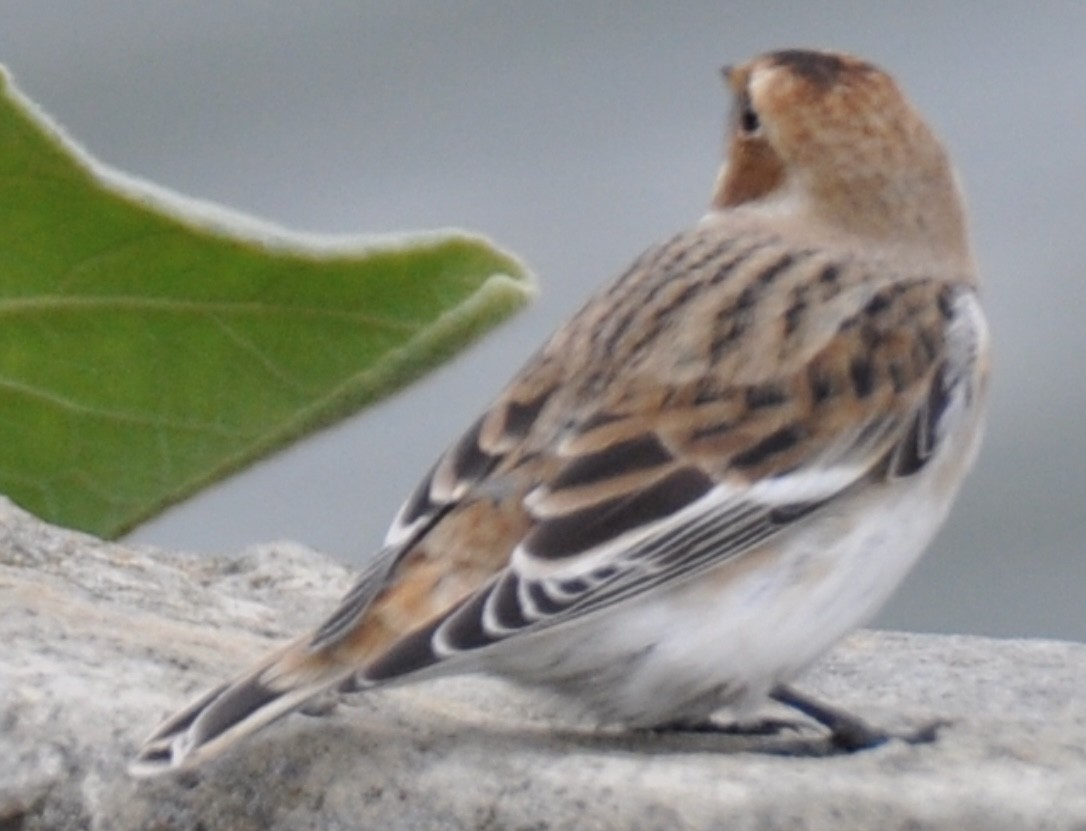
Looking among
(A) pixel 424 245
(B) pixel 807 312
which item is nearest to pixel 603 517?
(A) pixel 424 245

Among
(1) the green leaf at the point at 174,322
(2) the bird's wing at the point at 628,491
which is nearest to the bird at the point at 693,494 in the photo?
(2) the bird's wing at the point at 628,491

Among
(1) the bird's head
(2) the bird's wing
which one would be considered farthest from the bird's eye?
(2) the bird's wing

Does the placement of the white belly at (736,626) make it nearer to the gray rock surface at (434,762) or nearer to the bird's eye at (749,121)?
the gray rock surface at (434,762)

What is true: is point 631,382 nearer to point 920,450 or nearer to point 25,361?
point 920,450

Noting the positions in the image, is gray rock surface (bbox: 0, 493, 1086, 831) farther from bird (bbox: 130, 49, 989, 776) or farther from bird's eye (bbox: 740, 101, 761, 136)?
bird's eye (bbox: 740, 101, 761, 136)

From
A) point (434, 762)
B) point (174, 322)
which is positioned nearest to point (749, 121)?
point (174, 322)

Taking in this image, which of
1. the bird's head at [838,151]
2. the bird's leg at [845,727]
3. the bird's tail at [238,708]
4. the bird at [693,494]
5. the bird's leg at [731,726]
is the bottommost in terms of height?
the bird's leg at [731,726]

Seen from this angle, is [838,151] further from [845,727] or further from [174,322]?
[174,322]
